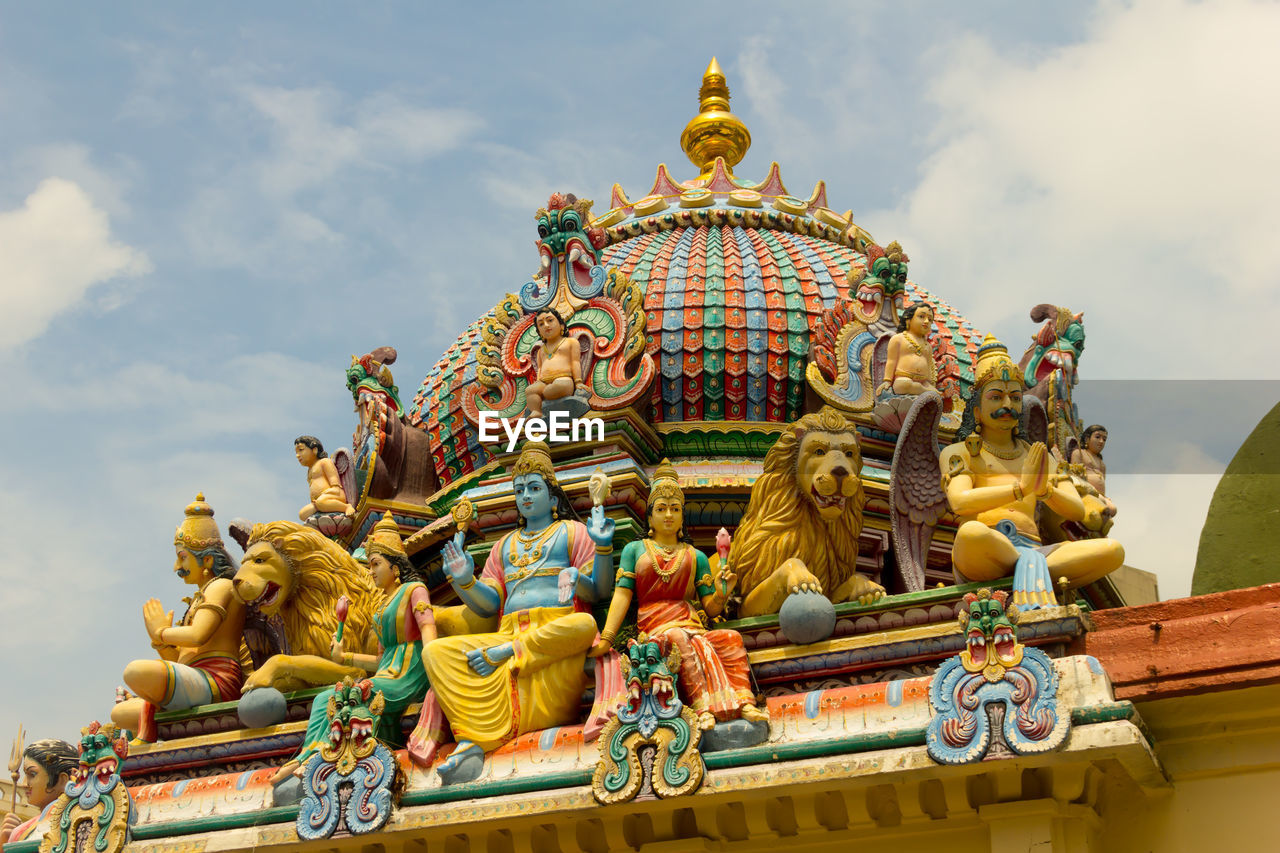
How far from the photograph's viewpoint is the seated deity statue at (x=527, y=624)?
13203 mm

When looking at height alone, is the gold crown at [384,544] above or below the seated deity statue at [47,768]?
above

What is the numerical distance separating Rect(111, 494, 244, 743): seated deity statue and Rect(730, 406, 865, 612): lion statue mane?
16.1ft

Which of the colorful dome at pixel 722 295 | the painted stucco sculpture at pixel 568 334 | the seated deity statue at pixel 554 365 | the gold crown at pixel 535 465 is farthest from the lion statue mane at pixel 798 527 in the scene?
the colorful dome at pixel 722 295

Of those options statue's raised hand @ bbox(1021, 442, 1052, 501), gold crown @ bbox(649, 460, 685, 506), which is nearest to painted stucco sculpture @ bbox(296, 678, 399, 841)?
gold crown @ bbox(649, 460, 685, 506)

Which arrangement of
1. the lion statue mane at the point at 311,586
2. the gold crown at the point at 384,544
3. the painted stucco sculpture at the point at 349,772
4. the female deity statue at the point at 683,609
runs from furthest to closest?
the lion statue mane at the point at 311,586
the gold crown at the point at 384,544
the painted stucco sculpture at the point at 349,772
the female deity statue at the point at 683,609

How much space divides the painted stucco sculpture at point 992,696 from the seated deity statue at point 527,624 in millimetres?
2963

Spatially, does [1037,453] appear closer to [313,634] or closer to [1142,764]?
[1142,764]

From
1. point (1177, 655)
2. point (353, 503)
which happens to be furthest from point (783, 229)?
point (1177, 655)

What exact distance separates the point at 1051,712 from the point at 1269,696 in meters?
1.56

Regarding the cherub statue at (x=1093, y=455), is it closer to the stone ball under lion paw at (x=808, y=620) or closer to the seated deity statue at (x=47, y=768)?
the stone ball under lion paw at (x=808, y=620)

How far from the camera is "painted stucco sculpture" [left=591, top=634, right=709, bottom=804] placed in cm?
1220

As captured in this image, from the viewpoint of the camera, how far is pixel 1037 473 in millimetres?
13586

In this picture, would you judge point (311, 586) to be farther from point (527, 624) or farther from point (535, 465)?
point (527, 624)

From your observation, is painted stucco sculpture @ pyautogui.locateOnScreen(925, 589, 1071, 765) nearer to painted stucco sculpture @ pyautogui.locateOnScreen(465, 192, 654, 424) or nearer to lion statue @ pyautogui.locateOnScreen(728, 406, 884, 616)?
lion statue @ pyautogui.locateOnScreen(728, 406, 884, 616)
